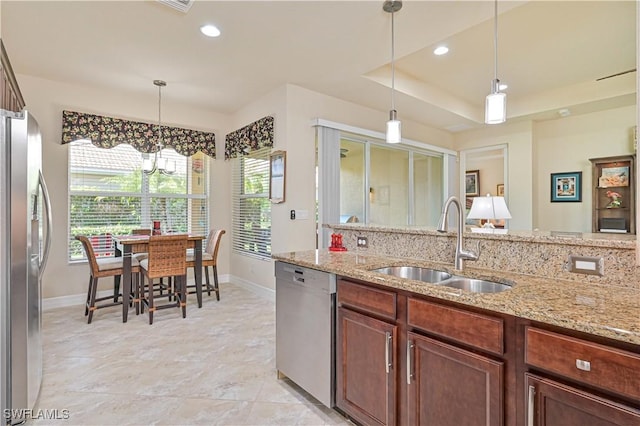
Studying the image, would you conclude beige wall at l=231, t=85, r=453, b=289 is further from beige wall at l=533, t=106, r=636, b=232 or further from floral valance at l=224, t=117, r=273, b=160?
beige wall at l=533, t=106, r=636, b=232

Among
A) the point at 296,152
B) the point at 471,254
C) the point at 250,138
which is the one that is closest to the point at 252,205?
the point at 250,138

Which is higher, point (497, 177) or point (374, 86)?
point (374, 86)

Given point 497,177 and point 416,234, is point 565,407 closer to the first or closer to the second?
point 416,234

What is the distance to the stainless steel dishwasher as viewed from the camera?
75.3 inches

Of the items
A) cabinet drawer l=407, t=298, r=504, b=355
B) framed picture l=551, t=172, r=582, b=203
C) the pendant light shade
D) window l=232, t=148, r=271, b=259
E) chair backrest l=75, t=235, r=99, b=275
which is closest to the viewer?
cabinet drawer l=407, t=298, r=504, b=355

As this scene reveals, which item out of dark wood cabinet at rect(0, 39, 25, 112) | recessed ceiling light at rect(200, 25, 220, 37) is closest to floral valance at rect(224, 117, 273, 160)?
recessed ceiling light at rect(200, 25, 220, 37)

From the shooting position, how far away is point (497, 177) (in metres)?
6.01

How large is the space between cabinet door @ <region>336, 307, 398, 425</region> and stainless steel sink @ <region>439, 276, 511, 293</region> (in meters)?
0.45

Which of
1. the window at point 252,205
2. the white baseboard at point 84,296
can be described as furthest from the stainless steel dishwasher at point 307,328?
the window at point 252,205

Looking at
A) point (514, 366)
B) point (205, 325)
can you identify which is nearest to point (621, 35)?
point (514, 366)

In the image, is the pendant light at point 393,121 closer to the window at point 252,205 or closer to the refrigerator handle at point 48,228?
the refrigerator handle at point 48,228

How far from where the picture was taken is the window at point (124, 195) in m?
4.24

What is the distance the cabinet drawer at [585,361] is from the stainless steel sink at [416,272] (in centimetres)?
74

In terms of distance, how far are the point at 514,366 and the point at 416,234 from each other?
1.06m
